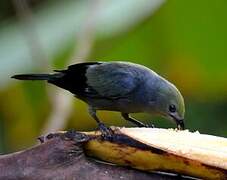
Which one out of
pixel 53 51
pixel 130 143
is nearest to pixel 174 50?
pixel 53 51

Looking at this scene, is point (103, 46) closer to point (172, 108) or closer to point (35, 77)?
point (35, 77)

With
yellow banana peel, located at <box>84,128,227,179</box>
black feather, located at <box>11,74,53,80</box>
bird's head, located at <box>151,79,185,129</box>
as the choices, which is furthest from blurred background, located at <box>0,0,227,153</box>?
yellow banana peel, located at <box>84,128,227,179</box>

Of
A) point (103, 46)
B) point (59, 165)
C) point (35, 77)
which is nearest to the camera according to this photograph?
point (59, 165)

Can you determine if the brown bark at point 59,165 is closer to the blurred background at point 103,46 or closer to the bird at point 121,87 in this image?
the bird at point 121,87

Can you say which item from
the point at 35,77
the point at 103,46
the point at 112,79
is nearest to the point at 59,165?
the point at 112,79

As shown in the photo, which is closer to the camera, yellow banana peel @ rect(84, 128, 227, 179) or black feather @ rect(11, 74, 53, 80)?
yellow banana peel @ rect(84, 128, 227, 179)

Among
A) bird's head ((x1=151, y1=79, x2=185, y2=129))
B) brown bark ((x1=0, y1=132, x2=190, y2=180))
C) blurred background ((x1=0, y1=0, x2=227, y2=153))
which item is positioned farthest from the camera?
blurred background ((x1=0, y1=0, x2=227, y2=153))

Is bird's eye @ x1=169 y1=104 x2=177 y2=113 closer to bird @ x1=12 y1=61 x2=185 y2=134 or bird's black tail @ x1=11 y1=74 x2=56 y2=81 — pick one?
bird @ x1=12 y1=61 x2=185 y2=134

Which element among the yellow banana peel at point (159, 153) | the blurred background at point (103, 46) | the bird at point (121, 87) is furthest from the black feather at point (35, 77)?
the yellow banana peel at point (159, 153)
